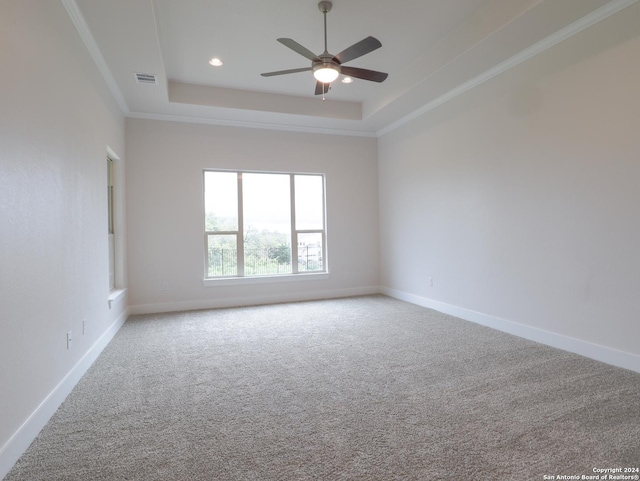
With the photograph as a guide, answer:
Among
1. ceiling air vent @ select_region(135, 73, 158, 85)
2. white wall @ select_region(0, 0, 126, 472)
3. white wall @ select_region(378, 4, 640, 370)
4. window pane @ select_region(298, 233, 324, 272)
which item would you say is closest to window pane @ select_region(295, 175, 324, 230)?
window pane @ select_region(298, 233, 324, 272)

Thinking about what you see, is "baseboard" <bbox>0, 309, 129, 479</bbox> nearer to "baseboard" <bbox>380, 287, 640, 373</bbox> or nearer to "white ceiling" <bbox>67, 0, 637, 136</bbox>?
"white ceiling" <bbox>67, 0, 637, 136</bbox>

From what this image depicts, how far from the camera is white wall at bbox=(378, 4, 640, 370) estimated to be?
2.78 metres

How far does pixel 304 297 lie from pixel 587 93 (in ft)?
14.6

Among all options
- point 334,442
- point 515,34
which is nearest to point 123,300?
point 334,442

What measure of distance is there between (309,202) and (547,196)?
11.9 ft

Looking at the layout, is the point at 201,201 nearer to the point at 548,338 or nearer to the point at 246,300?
the point at 246,300

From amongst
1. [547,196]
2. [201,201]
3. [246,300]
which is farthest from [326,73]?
[246,300]

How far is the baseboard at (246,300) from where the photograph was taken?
5070mm

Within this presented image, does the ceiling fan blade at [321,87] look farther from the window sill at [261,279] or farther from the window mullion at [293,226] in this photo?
the window sill at [261,279]

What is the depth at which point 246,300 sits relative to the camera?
218 inches

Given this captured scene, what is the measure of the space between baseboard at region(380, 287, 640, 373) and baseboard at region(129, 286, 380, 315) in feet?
4.64

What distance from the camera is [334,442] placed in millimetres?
1854

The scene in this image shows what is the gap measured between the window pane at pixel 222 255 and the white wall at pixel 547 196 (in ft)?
9.90

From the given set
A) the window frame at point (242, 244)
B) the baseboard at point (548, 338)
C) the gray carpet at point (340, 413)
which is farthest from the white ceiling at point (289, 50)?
the gray carpet at point (340, 413)
